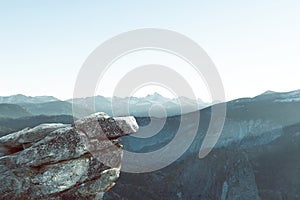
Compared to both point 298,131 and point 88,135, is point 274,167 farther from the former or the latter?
point 88,135

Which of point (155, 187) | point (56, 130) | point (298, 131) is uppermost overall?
point (56, 130)

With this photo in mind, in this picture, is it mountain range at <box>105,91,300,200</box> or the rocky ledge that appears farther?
mountain range at <box>105,91,300,200</box>

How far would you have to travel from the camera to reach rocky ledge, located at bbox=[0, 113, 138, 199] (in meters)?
15.7

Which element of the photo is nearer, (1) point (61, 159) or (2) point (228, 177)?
(1) point (61, 159)

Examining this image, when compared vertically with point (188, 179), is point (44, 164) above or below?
above

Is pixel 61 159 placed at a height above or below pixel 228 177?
above

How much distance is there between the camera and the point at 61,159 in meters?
16.4

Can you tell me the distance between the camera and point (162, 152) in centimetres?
14462

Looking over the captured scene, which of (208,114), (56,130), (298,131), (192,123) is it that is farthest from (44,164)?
(208,114)

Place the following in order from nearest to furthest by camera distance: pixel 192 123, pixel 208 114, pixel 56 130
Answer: pixel 56 130 → pixel 192 123 → pixel 208 114

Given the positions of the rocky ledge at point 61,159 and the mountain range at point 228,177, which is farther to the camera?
the mountain range at point 228,177

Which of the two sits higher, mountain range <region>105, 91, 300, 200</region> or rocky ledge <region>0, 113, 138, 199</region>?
rocky ledge <region>0, 113, 138, 199</region>

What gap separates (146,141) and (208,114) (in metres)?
45.7

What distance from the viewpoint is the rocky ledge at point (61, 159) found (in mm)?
15703
